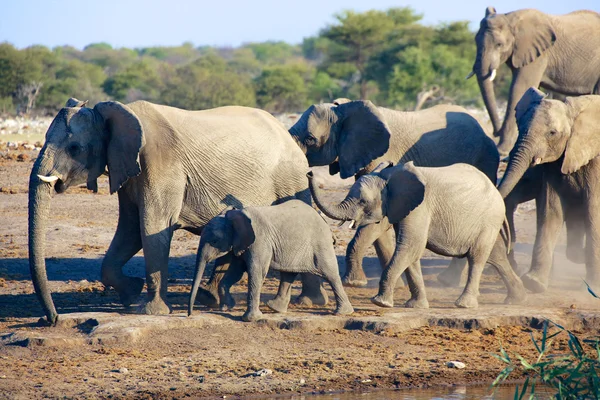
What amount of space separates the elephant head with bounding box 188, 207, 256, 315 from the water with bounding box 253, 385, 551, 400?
1.39 meters

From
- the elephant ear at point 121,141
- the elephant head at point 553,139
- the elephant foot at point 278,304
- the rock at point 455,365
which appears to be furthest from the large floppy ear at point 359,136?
the rock at point 455,365

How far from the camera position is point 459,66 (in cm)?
3259

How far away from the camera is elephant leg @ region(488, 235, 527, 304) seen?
8562 mm

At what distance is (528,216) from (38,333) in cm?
743

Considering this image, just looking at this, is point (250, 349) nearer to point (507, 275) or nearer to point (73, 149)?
point (73, 149)

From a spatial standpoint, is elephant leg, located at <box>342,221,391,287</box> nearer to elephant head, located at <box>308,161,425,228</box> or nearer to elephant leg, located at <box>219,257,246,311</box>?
elephant head, located at <box>308,161,425,228</box>

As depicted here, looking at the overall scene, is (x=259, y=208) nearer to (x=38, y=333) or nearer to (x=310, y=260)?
(x=310, y=260)

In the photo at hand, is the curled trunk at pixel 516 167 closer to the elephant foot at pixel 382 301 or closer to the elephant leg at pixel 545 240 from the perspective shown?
the elephant leg at pixel 545 240

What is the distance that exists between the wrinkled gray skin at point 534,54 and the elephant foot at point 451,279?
3.32 m

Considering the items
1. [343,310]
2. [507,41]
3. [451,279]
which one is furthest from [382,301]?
[507,41]

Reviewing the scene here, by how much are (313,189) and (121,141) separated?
1.36 m

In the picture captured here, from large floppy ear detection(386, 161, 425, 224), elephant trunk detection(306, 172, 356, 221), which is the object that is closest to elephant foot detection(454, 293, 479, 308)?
large floppy ear detection(386, 161, 425, 224)

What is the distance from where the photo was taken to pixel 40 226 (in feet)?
23.7

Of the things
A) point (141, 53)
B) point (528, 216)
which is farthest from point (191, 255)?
point (141, 53)
